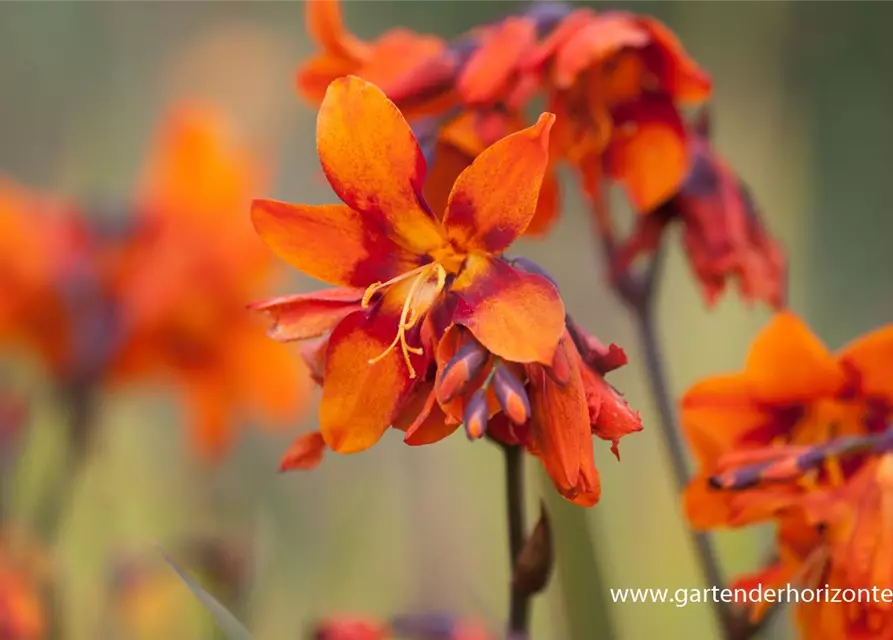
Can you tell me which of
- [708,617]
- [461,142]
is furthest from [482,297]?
[708,617]

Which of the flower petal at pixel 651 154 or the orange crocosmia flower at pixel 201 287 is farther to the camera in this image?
the orange crocosmia flower at pixel 201 287

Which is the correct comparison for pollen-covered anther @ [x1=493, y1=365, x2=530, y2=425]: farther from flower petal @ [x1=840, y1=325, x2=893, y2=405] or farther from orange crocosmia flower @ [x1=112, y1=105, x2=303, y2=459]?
orange crocosmia flower @ [x1=112, y1=105, x2=303, y2=459]

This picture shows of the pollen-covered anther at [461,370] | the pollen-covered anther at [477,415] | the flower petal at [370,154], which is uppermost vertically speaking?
the flower petal at [370,154]

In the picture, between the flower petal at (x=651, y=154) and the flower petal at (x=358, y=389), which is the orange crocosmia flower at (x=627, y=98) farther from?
the flower petal at (x=358, y=389)

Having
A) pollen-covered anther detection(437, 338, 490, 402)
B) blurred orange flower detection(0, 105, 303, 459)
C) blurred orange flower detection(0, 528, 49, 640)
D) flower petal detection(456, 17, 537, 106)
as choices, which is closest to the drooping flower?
pollen-covered anther detection(437, 338, 490, 402)

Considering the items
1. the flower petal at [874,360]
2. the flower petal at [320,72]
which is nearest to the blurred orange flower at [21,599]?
the flower petal at [320,72]

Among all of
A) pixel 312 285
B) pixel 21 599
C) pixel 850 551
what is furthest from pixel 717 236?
pixel 312 285

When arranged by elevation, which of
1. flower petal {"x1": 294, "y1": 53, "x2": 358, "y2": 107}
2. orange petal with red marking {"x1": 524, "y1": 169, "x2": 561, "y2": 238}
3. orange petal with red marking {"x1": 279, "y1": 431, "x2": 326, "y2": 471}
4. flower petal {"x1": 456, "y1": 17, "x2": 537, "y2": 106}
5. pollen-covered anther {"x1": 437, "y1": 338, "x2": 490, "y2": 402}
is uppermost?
flower petal {"x1": 294, "y1": 53, "x2": 358, "y2": 107}
